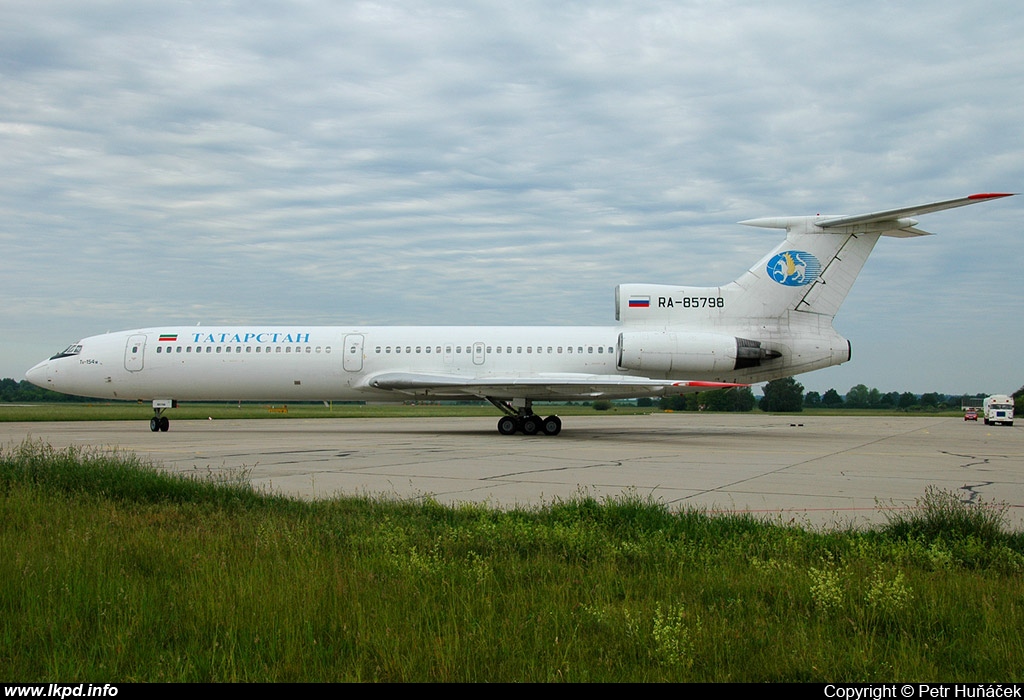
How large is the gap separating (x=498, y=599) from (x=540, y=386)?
713 inches

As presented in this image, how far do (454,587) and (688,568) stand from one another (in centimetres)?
172

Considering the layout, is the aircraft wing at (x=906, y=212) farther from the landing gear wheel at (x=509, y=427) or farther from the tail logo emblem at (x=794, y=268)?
the landing gear wheel at (x=509, y=427)

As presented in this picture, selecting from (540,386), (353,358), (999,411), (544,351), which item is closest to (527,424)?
(540,386)

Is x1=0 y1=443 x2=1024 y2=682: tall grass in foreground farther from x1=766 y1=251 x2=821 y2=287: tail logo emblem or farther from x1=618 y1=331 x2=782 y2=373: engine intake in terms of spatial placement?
x1=766 y1=251 x2=821 y2=287: tail logo emblem

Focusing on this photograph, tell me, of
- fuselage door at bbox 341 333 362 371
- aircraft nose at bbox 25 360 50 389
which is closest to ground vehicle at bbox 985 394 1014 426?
fuselage door at bbox 341 333 362 371

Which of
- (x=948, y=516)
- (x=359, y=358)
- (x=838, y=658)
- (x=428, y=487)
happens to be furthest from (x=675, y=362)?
(x=838, y=658)

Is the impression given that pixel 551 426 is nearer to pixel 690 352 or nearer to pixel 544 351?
pixel 544 351

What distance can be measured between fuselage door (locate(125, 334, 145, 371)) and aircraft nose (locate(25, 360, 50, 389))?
128 inches

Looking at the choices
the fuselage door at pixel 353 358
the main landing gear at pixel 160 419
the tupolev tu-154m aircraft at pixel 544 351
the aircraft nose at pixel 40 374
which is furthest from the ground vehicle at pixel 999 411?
the aircraft nose at pixel 40 374

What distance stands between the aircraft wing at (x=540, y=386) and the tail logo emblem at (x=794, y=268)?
349 cm

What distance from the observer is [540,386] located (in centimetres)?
2270

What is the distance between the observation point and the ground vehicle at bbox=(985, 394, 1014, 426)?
4250 cm

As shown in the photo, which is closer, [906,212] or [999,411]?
[906,212]

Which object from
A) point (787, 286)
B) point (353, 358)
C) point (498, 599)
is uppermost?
point (787, 286)
